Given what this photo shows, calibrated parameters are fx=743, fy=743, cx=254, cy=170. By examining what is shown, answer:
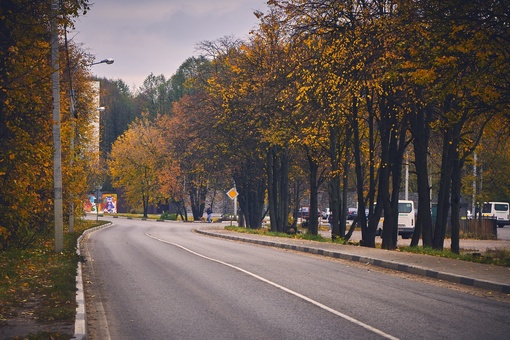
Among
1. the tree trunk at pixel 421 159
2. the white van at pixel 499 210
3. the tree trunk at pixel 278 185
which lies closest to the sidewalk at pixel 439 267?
the tree trunk at pixel 421 159

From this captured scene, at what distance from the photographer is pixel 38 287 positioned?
43.7 ft

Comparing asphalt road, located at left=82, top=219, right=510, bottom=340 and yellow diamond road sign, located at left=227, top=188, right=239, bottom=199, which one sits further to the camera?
yellow diamond road sign, located at left=227, top=188, right=239, bottom=199

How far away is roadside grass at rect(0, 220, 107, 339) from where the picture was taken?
984 cm

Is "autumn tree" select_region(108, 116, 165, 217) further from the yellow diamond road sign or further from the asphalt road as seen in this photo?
the asphalt road

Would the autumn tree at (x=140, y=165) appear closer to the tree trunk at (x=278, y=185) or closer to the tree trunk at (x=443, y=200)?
the tree trunk at (x=278, y=185)

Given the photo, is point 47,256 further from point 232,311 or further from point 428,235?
point 428,235

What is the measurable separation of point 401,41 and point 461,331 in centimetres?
1329

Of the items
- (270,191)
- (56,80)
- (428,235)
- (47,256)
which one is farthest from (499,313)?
(270,191)

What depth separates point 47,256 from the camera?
20406mm

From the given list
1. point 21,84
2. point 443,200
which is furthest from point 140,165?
point 21,84

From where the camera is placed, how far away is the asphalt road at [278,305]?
31.0 ft

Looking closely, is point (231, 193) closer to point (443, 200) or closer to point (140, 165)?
point (443, 200)

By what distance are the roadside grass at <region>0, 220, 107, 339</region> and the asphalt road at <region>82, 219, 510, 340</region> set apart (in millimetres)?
501

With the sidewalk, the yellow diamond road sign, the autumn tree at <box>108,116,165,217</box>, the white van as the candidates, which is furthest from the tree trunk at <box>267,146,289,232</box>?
the white van
